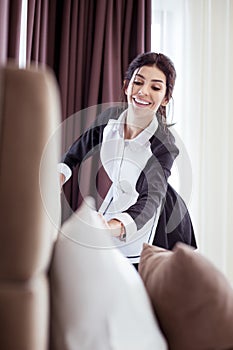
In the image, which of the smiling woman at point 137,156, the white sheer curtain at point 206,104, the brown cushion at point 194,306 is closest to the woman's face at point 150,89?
the smiling woman at point 137,156

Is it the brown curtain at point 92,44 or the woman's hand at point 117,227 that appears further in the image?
the brown curtain at point 92,44

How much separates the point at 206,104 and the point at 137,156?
130 centimetres

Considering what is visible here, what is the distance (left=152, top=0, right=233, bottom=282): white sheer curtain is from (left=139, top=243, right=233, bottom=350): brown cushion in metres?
1.95

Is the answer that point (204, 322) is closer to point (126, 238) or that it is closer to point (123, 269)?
point (123, 269)

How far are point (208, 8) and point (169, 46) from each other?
0.32m

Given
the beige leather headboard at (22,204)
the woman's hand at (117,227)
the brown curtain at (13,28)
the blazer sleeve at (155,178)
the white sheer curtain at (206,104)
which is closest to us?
the beige leather headboard at (22,204)

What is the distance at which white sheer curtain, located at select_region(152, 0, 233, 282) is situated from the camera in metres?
2.86

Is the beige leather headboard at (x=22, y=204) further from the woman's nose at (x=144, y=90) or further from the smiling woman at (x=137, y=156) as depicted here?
the woman's nose at (x=144, y=90)

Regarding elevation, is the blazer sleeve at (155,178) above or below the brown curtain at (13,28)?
below

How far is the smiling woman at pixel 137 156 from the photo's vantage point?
168 cm

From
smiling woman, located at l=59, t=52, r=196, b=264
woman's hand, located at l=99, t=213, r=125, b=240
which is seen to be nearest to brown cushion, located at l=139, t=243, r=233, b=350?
woman's hand, located at l=99, t=213, r=125, b=240

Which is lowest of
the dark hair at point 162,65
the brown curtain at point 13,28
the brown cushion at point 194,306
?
the brown cushion at point 194,306

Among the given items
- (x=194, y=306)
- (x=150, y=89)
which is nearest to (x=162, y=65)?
(x=150, y=89)

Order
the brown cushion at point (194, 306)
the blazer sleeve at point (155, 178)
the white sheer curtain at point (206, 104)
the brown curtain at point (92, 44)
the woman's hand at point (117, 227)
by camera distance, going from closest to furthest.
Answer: the brown cushion at point (194, 306) → the woman's hand at point (117, 227) → the blazer sleeve at point (155, 178) → the brown curtain at point (92, 44) → the white sheer curtain at point (206, 104)
